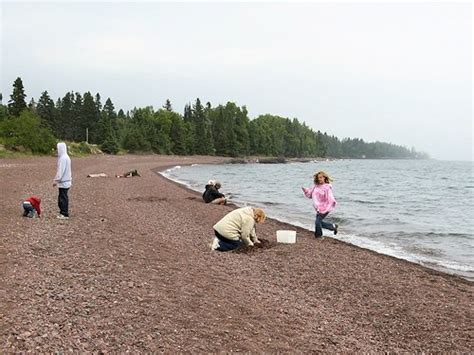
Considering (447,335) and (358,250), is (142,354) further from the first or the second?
(358,250)

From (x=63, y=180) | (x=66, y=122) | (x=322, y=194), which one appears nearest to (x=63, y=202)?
(x=63, y=180)

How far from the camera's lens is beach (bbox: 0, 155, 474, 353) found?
5.41 metres

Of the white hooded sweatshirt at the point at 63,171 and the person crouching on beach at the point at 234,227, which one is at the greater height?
the white hooded sweatshirt at the point at 63,171

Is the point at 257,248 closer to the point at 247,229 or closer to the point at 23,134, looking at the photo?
the point at 247,229

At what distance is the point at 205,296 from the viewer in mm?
7090

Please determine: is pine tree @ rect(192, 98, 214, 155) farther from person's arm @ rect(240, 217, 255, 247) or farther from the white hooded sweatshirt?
person's arm @ rect(240, 217, 255, 247)

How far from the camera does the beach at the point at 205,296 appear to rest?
5.41 meters

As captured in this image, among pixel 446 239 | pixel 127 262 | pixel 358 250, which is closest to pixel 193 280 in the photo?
pixel 127 262

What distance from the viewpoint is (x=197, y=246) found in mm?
11305

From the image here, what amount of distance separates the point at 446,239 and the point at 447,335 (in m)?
11.0

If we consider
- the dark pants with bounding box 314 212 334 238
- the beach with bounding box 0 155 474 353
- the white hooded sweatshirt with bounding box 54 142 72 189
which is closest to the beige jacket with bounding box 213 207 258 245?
the beach with bounding box 0 155 474 353

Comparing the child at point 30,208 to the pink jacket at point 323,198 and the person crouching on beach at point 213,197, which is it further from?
the person crouching on beach at point 213,197

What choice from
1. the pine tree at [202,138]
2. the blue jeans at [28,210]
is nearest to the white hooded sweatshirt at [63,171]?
the blue jeans at [28,210]

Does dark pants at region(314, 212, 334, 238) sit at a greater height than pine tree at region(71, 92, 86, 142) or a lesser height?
lesser
